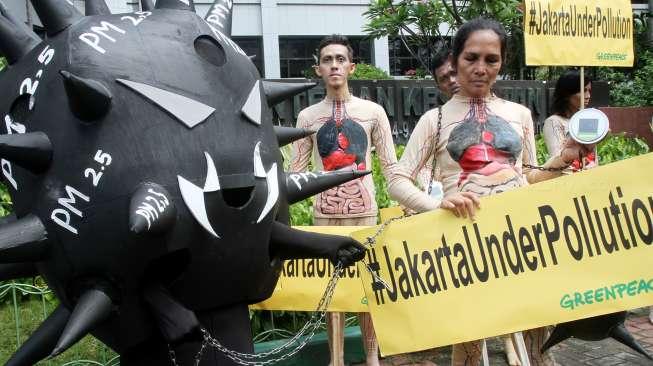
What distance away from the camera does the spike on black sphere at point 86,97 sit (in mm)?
2078

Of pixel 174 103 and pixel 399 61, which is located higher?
pixel 399 61

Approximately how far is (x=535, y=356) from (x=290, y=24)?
22.5 m

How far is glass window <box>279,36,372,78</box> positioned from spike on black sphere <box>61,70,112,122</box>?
2391cm

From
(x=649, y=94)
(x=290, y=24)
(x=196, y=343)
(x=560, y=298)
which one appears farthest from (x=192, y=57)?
(x=290, y=24)

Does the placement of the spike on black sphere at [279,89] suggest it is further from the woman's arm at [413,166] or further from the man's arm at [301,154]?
the man's arm at [301,154]

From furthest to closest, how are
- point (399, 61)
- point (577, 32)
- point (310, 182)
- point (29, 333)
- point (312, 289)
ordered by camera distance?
point (399, 61), point (577, 32), point (29, 333), point (312, 289), point (310, 182)

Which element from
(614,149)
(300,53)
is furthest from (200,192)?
(300,53)

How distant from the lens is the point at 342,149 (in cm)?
433

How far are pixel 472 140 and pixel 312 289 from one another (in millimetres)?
1683

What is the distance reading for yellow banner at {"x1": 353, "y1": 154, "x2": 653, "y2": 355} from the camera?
113 inches

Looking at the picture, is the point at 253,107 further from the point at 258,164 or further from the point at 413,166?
the point at 413,166

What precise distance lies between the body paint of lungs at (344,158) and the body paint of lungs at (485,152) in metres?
1.32

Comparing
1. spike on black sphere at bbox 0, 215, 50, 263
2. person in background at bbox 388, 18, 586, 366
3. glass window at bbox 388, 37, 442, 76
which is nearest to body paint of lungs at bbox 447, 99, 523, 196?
person in background at bbox 388, 18, 586, 366

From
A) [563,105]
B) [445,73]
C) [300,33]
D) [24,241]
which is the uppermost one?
[300,33]
